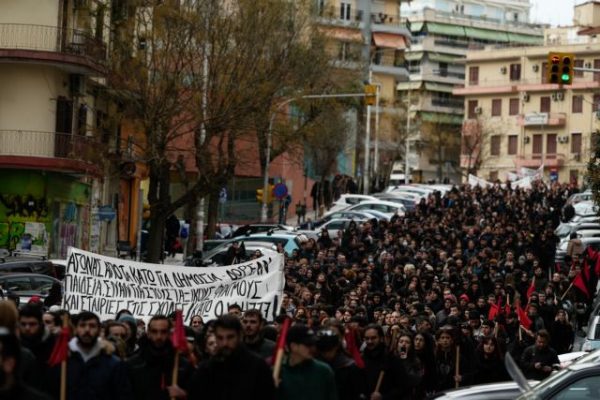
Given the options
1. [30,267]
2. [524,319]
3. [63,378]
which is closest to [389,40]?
[30,267]

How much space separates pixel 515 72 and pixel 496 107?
9.72 feet

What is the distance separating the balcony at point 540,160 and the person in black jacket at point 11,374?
104 m

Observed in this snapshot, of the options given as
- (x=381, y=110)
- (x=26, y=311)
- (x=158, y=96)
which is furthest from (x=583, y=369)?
(x=381, y=110)

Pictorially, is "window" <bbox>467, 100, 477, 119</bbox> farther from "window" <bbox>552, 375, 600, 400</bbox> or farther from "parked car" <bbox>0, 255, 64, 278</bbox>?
"window" <bbox>552, 375, 600, 400</bbox>

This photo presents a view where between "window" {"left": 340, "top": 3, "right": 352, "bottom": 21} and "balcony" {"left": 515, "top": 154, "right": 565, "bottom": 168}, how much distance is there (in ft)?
53.1

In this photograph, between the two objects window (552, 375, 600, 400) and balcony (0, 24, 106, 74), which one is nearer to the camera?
window (552, 375, 600, 400)

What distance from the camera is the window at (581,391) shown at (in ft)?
44.6

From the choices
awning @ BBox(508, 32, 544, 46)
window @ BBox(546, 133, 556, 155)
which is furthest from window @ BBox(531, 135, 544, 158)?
awning @ BBox(508, 32, 544, 46)

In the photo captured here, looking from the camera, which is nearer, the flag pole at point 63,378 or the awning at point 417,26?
the flag pole at point 63,378

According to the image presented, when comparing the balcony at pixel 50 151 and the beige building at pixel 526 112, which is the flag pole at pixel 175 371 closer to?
the balcony at pixel 50 151

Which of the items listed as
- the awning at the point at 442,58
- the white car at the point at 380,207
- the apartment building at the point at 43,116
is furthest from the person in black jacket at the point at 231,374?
the awning at the point at 442,58

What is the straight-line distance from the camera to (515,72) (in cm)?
11606

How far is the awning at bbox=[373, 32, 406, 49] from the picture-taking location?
109875 millimetres

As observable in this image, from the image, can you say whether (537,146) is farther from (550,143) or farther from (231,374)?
(231,374)
